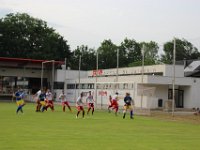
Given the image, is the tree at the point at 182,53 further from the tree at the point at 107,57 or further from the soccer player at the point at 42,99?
the soccer player at the point at 42,99

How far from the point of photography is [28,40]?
93.9m

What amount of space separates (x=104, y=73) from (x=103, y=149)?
5962 centimetres

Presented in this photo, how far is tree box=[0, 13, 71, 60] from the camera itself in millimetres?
91188

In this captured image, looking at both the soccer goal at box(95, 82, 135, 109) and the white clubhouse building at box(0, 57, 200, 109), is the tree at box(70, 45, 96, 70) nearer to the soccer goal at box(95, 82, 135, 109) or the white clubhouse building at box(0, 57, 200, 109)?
the white clubhouse building at box(0, 57, 200, 109)

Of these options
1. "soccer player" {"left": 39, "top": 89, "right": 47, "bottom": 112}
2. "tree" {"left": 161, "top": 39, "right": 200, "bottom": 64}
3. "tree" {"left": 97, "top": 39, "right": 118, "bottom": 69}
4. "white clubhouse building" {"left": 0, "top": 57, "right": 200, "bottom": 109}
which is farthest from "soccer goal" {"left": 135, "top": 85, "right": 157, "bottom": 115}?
"tree" {"left": 161, "top": 39, "right": 200, "bottom": 64}

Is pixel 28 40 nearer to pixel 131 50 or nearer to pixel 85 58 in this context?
pixel 85 58

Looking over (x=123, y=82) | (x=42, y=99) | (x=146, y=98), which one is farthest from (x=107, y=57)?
(x=42, y=99)

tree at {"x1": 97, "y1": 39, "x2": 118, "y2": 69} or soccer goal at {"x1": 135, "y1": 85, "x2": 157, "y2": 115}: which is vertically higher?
tree at {"x1": 97, "y1": 39, "x2": 118, "y2": 69}

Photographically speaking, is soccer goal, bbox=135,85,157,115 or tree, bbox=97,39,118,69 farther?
tree, bbox=97,39,118,69

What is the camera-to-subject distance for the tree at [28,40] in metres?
91.2

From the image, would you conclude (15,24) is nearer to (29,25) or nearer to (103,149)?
(29,25)

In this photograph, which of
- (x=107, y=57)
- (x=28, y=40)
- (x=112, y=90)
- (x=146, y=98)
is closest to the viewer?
(x=146, y=98)

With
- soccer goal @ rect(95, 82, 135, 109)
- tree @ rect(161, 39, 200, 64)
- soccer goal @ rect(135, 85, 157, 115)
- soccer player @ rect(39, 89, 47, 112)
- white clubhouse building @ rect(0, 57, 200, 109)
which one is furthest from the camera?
tree @ rect(161, 39, 200, 64)

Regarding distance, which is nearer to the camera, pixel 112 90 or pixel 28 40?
pixel 112 90
